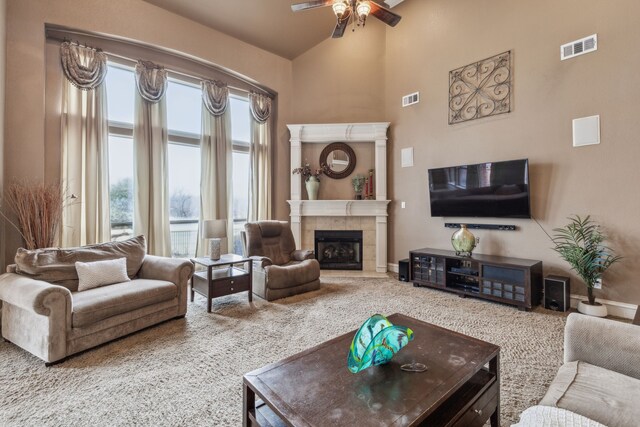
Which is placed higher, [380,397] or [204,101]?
[204,101]

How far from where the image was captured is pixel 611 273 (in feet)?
11.0

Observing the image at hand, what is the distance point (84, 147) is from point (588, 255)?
6.06 metres

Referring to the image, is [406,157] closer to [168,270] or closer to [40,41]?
[168,270]

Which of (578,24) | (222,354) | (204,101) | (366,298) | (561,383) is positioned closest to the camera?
(561,383)

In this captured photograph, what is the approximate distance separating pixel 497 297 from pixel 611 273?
Answer: 120 cm

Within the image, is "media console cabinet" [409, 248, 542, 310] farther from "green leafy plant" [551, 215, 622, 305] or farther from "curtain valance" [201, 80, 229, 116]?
"curtain valance" [201, 80, 229, 116]

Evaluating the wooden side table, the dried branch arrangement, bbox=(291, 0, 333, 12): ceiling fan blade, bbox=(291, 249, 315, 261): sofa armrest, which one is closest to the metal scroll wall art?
bbox=(291, 0, 333, 12): ceiling fan blade

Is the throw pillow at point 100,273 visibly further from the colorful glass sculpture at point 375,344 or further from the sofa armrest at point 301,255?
the colorful glass sculpture at point 375,344

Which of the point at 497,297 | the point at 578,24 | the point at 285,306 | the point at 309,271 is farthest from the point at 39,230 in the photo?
the point at 578,24

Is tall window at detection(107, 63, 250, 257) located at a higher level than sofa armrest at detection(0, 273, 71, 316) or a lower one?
higher

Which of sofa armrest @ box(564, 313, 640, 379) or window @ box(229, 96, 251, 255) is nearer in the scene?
sofa armrest @ box(564, 313, 640, 379)

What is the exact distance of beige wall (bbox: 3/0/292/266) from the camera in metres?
3.26

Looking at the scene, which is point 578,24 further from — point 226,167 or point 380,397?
point 226,167

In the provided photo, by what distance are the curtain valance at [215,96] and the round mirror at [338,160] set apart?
6.42ft
